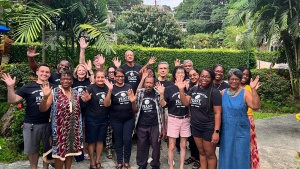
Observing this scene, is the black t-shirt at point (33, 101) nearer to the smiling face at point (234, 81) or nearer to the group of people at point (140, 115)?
the group of people at point (140, 115)

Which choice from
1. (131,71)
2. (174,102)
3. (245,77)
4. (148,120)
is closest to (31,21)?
(131,71)

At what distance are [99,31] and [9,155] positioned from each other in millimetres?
3405

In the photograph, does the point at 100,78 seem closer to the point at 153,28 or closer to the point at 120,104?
→ the point at 120,104

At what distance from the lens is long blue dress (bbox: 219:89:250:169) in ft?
11.7

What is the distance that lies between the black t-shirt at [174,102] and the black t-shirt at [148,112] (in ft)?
0.79

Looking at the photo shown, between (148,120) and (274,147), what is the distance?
3.30 m

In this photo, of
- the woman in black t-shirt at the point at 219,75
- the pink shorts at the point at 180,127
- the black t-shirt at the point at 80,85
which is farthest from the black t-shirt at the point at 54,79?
the woman in black t-shirt at the point at 219,75

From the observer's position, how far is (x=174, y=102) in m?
4.38

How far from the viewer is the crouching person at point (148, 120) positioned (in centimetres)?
441

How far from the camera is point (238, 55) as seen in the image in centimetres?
1920

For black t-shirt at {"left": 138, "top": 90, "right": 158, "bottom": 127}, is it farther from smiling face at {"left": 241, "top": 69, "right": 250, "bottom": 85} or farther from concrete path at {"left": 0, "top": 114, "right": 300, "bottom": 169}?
smiling face at {"left": 241, "top": 69, "right": 250, "bottom": 85}

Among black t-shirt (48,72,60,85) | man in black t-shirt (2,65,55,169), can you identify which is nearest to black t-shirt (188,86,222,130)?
man in black t-shirt (2,65,55,169)

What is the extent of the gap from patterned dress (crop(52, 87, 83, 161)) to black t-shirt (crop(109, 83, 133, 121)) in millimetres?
707

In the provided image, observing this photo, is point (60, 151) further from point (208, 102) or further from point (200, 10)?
point (200, 10)
